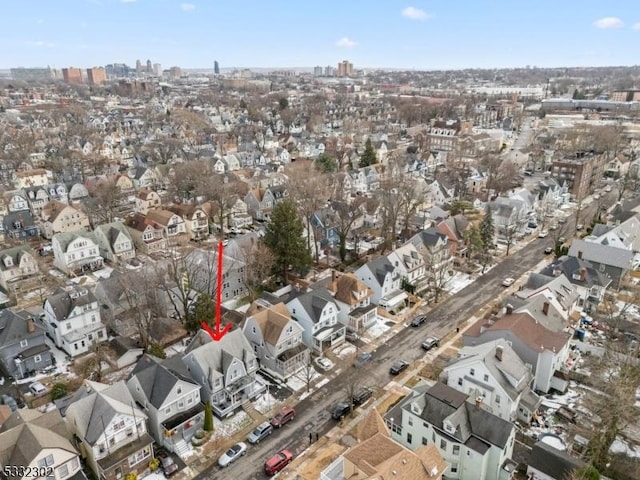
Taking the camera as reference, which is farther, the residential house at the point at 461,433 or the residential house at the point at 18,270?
the residential house at the point at 18,270

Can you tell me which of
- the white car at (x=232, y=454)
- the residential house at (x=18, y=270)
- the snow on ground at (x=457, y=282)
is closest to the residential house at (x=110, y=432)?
the white car at (x=232, y=454)

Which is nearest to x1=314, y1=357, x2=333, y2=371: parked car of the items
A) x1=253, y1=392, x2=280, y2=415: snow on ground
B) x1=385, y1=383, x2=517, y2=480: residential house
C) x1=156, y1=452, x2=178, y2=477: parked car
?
x1=253, y1=392, x2=280, y2=415: snow on ground

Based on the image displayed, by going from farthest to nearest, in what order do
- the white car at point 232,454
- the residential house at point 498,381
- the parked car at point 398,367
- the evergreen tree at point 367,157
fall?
the evergreen tree at point 367,157 < the parked car at point 398,367 < the residential house at point 498,381 < the white car at point 232,454

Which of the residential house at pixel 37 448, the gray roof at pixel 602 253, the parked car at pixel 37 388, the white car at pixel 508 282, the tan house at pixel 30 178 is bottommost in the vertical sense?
the parked car at pixel 37 388

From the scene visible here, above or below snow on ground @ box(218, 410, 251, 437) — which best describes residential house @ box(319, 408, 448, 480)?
above

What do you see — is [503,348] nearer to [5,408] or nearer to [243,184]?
[5,408]

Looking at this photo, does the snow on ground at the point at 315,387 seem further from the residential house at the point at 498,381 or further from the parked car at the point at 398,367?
the residential house at the point at 498,381

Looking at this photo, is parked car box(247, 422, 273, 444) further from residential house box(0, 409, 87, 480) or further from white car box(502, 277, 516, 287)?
white car box(502, 277, 516, 287)
